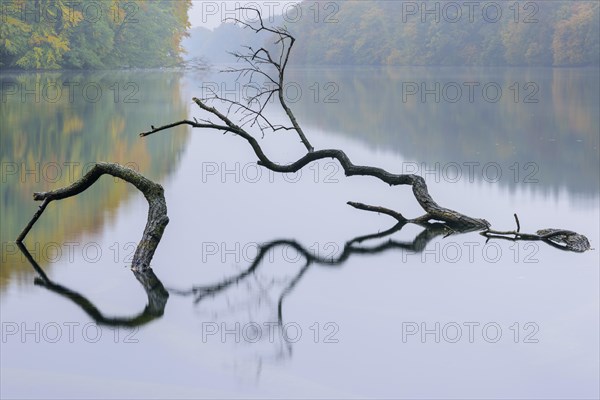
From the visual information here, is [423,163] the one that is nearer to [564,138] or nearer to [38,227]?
[564,138]

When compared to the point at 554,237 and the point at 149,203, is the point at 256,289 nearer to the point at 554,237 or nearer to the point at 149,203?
the point at 149,203

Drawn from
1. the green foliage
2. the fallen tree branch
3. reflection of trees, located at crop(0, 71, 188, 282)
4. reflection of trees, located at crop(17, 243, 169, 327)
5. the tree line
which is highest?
the tree line

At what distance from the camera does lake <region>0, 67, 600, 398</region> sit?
5.65 m

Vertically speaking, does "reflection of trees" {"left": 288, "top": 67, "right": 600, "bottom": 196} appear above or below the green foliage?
below

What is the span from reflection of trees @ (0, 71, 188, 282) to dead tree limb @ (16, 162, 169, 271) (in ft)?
1.74

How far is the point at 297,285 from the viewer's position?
299 inches

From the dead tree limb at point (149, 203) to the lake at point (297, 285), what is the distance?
13cm

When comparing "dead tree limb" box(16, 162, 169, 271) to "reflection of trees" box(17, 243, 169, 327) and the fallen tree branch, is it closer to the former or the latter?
"reflection of trees" box(17, 243, 169, 327)

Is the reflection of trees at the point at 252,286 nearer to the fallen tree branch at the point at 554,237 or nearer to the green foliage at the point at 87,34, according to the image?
the fallen tree branch at the point at 554,237

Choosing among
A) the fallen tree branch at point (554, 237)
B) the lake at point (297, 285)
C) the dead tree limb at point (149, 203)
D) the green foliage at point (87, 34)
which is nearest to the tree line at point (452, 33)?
the green foliage at point (87, 34)

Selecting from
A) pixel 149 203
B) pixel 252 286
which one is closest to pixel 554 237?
pixel 252 286

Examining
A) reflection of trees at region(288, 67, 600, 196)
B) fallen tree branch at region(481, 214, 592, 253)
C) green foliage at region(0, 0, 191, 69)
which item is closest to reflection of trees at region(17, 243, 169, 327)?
fallen tree branch at region(481, 214, 592, 253)

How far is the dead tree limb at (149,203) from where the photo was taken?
7957 millimetres

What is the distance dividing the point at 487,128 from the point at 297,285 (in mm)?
14514
